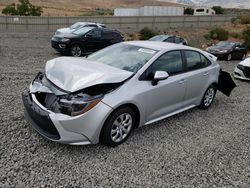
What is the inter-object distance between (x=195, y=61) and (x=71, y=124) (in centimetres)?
308

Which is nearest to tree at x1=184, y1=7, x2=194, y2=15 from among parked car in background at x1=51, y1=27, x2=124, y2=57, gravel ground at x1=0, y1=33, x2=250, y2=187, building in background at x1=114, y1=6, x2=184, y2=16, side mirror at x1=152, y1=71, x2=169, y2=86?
building in background at x1=114, y1=6, x2=184, y2=16

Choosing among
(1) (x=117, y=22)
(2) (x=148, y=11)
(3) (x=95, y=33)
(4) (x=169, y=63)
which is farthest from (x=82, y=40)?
(2) (x=148, y=11)

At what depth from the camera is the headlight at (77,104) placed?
3.51 m

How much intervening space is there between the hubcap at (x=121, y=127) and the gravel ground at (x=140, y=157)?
16 cm

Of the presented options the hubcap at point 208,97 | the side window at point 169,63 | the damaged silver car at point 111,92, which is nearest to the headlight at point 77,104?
the damaged silver car at point 111,92

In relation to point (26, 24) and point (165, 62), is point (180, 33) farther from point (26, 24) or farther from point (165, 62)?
point (165, 62)

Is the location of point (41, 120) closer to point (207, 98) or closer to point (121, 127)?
point (121, 127)

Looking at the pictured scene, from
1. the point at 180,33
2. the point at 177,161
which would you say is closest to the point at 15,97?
the point at 177,161

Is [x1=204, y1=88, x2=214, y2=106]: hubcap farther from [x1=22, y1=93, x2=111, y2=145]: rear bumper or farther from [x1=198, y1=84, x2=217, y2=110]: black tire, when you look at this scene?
[x1=22, y1=93, x2=111, y2=145]: rear bumper

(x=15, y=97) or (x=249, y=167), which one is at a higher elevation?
(x=15, y=97)

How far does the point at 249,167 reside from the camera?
3.84 metres

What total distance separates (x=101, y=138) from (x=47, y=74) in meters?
1.33

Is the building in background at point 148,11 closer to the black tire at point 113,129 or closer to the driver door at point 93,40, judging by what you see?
the driver door at point 93,40

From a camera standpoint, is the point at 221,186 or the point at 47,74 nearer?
the point at 221,186
